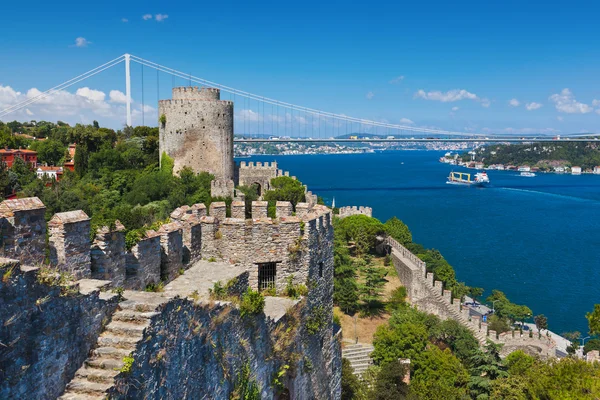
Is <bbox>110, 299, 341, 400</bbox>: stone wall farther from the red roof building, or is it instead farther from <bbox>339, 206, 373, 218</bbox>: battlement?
the red roof building

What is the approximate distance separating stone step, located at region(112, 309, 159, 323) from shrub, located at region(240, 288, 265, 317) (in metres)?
1.90

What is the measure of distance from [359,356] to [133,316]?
599 inches

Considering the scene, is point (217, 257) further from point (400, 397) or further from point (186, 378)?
point (400, 397)

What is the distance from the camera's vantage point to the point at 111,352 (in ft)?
12.1

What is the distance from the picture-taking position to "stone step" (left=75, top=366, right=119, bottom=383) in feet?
11.5

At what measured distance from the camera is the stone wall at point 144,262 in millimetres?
5551

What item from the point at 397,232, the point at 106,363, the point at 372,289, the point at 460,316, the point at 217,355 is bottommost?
the point at 460,316

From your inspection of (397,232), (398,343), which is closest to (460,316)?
(398,343)

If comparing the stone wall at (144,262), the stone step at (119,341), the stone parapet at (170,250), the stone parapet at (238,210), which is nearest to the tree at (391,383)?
the stone parapet at (238,210)

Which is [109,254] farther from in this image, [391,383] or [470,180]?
[470,180]

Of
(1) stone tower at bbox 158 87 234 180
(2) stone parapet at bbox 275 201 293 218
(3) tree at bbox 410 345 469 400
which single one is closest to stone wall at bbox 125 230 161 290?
(2) stone parapet at bbox 275 201 293 218

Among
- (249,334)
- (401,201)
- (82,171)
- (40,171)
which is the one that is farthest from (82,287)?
(401,201)

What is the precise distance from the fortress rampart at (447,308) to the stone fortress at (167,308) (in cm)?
1546

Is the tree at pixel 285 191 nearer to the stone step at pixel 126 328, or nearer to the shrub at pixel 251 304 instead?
the shrub at pixel 251 304
